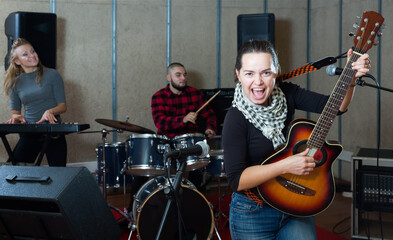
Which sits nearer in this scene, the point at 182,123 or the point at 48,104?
the point at 48,104

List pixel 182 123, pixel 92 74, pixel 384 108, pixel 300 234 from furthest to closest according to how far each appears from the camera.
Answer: pixel 92 74 → pixel 384 108 → pixel 182 123 → pixel 300 234

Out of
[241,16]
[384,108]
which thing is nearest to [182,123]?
[241,16]

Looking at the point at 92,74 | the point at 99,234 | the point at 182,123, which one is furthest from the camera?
the point at 92,74

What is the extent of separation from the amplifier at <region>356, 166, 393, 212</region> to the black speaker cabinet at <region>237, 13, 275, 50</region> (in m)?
2.29

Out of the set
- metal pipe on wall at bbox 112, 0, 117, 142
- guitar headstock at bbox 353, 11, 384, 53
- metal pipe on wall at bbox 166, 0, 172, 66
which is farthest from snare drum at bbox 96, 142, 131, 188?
guitar headstock at bbox 353, 11, 384, 53

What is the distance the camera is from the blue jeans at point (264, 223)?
161 cm

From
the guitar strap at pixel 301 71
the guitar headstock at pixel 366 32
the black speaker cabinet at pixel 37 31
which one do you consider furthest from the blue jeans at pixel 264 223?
the black speaker cabinet at pixel 37 31

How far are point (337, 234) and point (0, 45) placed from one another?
13.0 ft

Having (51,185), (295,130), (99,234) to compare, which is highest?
(295,130)

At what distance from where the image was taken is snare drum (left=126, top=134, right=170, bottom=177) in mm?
3258

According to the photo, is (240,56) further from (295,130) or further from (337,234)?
(337,234)

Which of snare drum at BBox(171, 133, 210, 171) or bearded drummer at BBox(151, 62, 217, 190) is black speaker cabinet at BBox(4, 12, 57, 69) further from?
snare drum at BBox(171, 133, 210, 171)

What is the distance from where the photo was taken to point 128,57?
5113 mm

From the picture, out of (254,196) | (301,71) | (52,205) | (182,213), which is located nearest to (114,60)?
(182,213)
